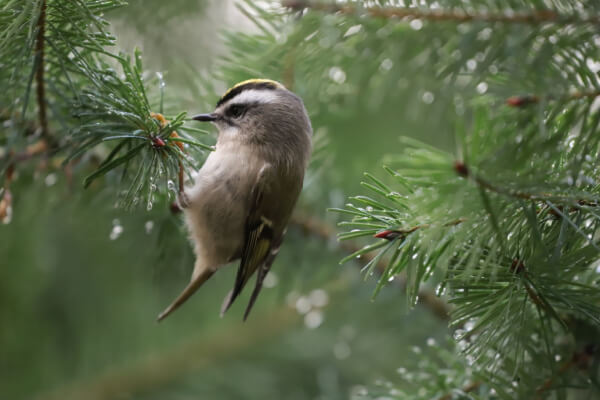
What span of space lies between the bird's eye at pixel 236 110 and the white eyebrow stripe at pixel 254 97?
1 centimetres

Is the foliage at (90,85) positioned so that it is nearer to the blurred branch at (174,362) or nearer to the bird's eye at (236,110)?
the bird's eye at (236,110)

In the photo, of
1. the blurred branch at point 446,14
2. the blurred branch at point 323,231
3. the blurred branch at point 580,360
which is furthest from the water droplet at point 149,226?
the blurred branch at point 580,360

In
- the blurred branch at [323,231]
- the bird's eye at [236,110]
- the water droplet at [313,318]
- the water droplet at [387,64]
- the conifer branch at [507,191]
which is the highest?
the conifer branch at [507,191]

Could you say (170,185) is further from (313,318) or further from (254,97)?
(313,318)

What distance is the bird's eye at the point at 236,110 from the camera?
0.93m

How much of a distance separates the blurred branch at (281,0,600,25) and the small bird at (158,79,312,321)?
0.24m

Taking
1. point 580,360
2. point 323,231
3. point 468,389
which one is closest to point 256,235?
point 323,231

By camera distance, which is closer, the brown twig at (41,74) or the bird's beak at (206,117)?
the brown twig at (41,74)

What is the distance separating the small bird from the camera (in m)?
0.88

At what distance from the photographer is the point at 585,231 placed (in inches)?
21.9

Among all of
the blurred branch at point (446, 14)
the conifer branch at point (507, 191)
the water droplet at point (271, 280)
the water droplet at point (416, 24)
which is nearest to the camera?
the conifer branch at point (507, 191)

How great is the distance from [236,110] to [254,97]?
0.13 ft

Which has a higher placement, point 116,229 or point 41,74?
point 41,74

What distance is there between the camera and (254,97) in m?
0.94
